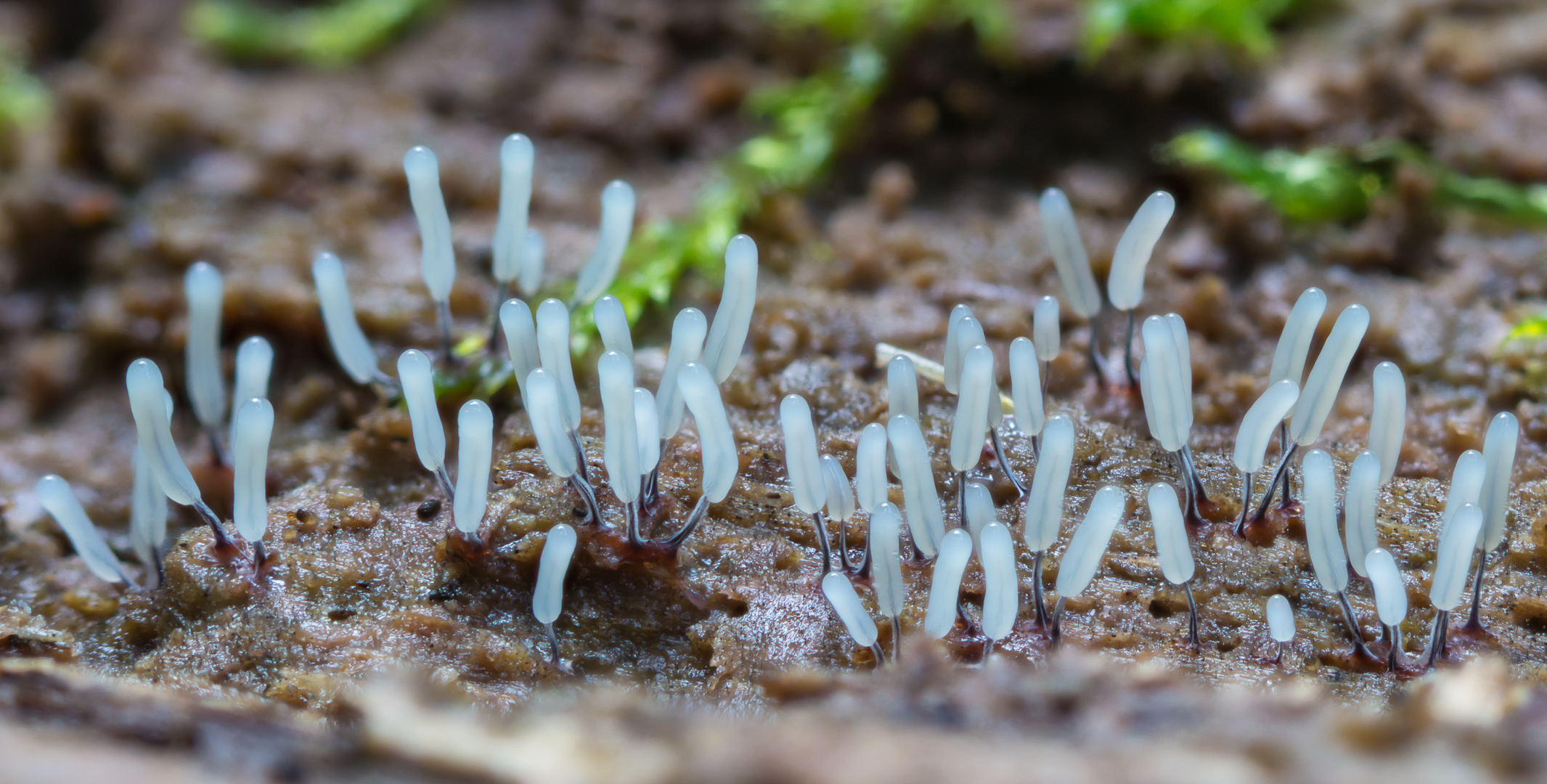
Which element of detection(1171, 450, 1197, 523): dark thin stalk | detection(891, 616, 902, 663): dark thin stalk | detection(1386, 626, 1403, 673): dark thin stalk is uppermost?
detection(1171, 450, 1197, 523): dark thin stalk

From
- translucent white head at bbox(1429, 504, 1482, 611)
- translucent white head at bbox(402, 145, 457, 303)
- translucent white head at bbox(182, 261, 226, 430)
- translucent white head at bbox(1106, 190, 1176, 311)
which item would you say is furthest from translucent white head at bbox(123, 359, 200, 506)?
translucent white head at bbox(1429, 504, 1482, 611)

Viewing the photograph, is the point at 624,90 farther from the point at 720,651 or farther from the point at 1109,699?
the point at 1109,699

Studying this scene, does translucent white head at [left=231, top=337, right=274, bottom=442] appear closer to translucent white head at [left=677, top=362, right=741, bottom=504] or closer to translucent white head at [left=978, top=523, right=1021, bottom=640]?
translucent white head at [left=677, top=362, right=741, bottom=504]

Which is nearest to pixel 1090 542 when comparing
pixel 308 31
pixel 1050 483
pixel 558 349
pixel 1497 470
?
pixel 1050 483

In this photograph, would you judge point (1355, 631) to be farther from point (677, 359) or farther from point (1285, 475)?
point (677, 359)

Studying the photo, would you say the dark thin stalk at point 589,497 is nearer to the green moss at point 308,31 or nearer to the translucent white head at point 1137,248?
the translucent white head at point 1137,248

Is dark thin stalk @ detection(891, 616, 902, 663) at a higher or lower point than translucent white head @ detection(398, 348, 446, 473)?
lower

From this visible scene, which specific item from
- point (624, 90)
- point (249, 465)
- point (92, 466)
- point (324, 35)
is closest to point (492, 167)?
point (624, 90)
